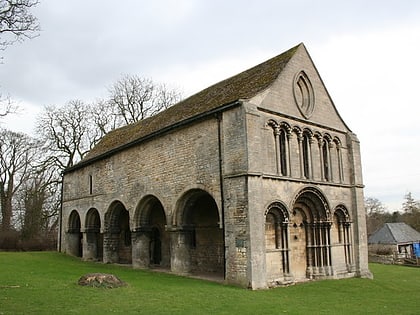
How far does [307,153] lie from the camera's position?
19516 millimetres

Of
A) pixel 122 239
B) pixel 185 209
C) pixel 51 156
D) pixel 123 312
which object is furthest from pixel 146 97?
pixel 123 312

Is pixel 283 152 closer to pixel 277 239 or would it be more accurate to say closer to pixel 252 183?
pixel 252 183

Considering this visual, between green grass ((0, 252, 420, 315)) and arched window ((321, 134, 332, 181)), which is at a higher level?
arched window ((321, 134, 332, 181))

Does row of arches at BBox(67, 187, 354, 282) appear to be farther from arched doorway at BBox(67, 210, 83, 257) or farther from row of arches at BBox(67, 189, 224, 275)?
arched doorway at BBox(67, 210, 83, 257)

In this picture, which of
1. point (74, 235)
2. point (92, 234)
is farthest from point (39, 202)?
point (92, 234)

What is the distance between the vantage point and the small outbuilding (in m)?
45.9

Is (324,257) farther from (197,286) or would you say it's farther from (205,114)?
(205,114)

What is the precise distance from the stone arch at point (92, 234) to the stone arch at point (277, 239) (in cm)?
1415

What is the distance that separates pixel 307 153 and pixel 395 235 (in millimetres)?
32784

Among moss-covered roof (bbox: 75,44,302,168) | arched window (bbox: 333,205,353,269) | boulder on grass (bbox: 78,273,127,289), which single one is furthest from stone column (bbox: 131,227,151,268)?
arched window (bbox: 333,205,353,269)

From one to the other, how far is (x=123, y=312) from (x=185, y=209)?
361 inches

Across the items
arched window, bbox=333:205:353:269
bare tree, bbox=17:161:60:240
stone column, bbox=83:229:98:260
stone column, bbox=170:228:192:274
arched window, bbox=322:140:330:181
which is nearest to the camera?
stone column, bbox=170:228:192:274

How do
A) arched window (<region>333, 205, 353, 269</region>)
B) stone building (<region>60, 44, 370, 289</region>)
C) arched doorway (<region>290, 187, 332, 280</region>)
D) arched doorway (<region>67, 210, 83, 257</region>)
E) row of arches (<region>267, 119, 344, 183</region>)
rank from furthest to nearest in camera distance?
arched doorway (<region>67, 210, 83, 257</region>)
arched window (<region>333, 205, 353, 269</region>)
arched doorway (<region>290, 187, 332, 280</region>)
row of arches (<region>267, 119, 344, 183</region>)
stone building (<region>60, 44, 370, 289</region>)

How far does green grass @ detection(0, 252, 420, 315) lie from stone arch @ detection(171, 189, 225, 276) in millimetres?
1533
